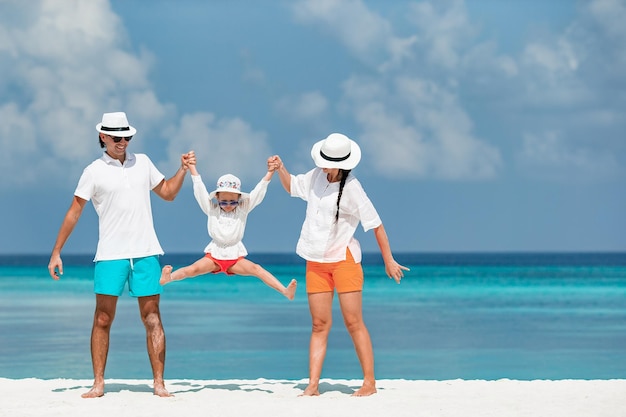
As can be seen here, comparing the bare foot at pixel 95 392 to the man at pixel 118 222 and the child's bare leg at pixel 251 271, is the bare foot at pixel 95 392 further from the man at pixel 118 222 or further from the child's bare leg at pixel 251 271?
the child's bare leg at pixel 251 271

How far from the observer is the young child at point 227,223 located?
25.2 ft

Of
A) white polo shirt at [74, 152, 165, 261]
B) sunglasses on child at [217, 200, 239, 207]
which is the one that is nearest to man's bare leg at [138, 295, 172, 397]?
white polo shirt at [74, 152, 165, 261]

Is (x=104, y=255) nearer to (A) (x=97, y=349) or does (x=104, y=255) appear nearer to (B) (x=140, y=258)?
(B) (x=140, y=258)

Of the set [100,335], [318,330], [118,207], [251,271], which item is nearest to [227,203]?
[251,271]

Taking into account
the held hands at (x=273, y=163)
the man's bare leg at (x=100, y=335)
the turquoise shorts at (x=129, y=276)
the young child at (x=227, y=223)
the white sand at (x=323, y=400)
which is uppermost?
the held hands at (x=273, y=163)

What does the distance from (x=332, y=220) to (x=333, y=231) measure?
79 mm

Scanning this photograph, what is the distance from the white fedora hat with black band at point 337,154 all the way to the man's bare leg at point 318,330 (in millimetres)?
942

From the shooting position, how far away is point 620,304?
26.8 meters

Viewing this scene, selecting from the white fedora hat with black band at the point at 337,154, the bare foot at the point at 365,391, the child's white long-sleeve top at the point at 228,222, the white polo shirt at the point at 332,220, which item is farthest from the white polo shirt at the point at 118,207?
the bare foot at the point at 365,391

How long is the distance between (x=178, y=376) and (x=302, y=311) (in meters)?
11.3

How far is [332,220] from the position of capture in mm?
7430

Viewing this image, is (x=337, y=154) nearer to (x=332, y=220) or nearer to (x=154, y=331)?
(x=332, y=220)

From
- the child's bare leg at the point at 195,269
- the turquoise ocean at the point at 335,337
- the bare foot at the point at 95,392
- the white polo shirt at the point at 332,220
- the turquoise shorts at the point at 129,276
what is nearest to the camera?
the turquoise shorts at the point at 129,276

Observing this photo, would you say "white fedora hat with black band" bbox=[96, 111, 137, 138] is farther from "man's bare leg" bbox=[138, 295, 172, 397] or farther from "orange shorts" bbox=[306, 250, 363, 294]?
"orange shorts" bbox=[306, 250, 363, 294]
